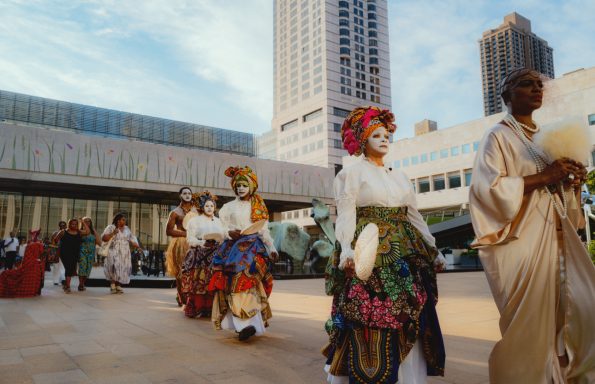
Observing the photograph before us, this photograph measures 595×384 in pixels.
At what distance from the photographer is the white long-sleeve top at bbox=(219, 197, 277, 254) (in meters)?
4.83

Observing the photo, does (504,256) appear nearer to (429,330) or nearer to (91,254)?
(429,330)

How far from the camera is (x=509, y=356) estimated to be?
83.4 inches

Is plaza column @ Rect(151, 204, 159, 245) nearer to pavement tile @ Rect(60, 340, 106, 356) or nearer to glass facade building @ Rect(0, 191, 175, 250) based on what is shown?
glass facade building @ Rect(0, 191, 175, 250)

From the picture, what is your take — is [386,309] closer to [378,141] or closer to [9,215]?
[378,141]

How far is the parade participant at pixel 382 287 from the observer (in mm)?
2414

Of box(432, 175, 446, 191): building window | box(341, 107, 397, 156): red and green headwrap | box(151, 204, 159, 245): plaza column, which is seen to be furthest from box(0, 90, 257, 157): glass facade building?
box(341, 107, 397, 156): red and green headwrap

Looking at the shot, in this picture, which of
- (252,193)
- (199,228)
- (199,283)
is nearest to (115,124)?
(199,228)

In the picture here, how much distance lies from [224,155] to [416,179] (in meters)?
23.8

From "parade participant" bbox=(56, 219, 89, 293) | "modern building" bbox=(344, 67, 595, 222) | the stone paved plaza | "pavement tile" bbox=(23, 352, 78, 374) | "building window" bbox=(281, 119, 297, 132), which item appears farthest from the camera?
"building window" bbox=(281, 119, 297, 132)

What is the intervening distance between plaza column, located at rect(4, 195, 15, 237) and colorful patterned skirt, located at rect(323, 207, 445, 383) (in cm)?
2599

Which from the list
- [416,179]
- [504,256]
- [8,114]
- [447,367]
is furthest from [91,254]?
[416,179]

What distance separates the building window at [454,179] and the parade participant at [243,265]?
3968cm

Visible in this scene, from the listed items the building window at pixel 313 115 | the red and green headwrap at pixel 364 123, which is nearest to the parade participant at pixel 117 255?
the red and green headwrap at pixel 364 123

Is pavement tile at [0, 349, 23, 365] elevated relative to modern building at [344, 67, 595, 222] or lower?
lower
